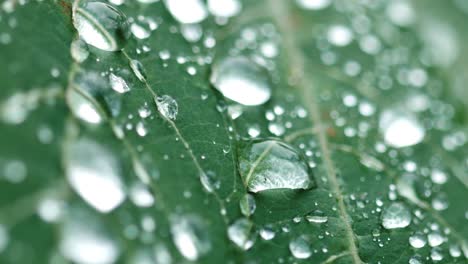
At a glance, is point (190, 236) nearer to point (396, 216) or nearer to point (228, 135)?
point (228, 135)

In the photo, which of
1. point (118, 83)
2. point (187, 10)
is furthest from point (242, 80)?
point (118, 83)

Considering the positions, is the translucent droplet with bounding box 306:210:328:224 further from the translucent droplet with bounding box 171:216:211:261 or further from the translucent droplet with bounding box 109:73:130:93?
the translucent droplet with bounding box 109:73:130:93

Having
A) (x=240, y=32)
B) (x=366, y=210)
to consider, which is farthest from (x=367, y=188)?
(x=240, y=32)

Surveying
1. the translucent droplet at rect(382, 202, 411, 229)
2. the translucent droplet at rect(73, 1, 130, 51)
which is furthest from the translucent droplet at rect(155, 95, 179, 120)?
the translucent droplet at rect(382, 202, 411, 229)

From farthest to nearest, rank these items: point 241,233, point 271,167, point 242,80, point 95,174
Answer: point 242,80
point 271,167
point 241,233
point 95,174

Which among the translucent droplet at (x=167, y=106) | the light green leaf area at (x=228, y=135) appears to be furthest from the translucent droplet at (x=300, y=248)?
the translucent droplet at (x=167, y=106)

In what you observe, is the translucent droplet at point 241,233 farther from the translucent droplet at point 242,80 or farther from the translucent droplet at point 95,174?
the translucent droplet at point 242,80
